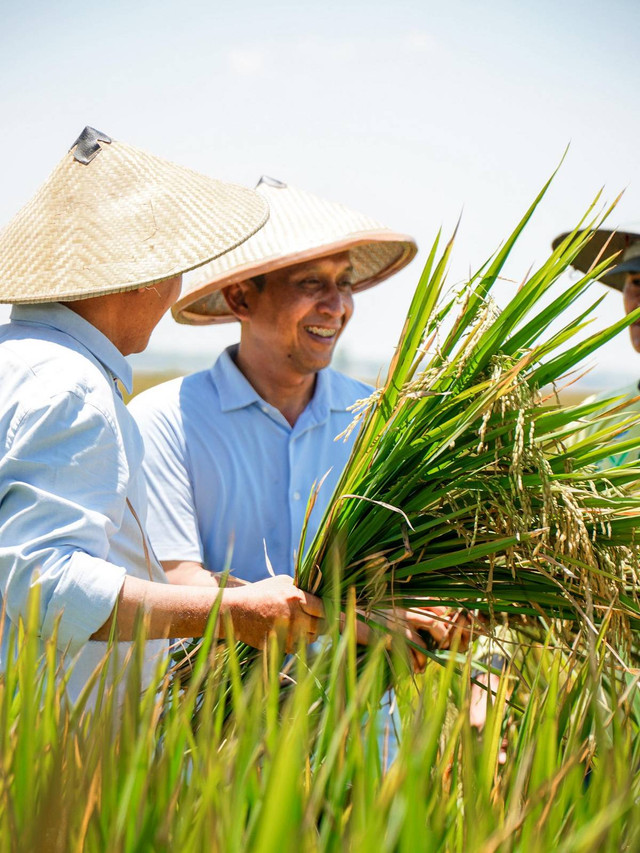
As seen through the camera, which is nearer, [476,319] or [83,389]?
[83,389]

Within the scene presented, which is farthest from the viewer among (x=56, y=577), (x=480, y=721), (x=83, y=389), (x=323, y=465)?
(x=323, y=465)

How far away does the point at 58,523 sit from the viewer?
1.44 metres

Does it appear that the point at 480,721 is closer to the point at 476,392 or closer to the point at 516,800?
the point at 476,392

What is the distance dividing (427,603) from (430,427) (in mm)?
354

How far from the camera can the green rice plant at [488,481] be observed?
61.6 inches

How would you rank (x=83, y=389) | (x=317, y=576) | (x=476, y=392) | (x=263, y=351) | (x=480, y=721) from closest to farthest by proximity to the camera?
(x=83, y=389)
(x=476, y=392)
(x=317, y=576)
(x=480, y=721)
(x=263, y=351)

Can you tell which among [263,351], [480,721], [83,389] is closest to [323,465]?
[263,351]

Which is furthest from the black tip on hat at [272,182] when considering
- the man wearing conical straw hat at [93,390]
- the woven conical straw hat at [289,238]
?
the man wearing conical straw hat at [93,390]

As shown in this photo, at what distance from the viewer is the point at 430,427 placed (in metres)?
1.70

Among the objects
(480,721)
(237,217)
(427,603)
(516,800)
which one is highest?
(237,217)

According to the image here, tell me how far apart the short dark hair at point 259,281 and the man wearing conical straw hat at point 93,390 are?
0.94 metres

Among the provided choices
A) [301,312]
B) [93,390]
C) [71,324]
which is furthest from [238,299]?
[93,390]

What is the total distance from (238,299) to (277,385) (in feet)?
1.18

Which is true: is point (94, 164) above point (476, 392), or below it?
above
